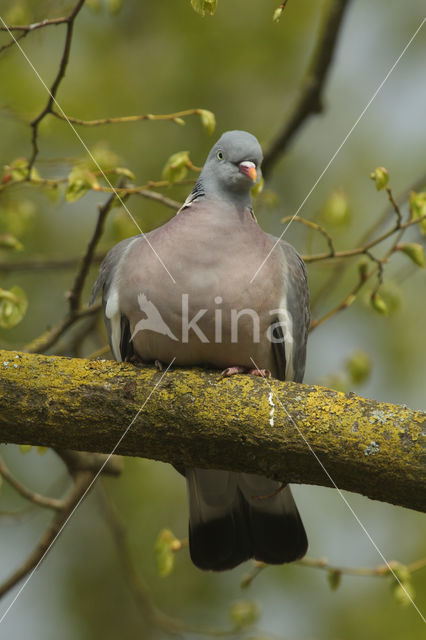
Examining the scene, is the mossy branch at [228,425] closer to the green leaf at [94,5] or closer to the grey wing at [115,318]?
the grey wing at [115,318]

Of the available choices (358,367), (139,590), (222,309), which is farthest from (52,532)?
(358,367)

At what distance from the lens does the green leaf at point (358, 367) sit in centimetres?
425

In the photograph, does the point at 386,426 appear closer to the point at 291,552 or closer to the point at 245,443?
the point at 245,443

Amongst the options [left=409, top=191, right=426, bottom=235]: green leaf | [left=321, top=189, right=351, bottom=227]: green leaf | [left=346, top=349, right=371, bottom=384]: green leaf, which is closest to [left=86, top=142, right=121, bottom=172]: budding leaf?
[left=321, top=189, right=351, bottom=227]: green leaf

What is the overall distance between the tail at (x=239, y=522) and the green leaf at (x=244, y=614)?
1.98 feet

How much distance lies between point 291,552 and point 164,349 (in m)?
1.09

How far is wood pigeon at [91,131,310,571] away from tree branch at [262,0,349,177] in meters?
1.17

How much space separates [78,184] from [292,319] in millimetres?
1011

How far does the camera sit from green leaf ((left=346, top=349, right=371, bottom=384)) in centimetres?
425

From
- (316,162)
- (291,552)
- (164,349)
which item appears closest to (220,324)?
(164,349)

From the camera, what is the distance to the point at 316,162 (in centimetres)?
689

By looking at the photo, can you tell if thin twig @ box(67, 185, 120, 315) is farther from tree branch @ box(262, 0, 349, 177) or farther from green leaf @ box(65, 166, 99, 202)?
tree branch @ box(262, 0, 349, 177)

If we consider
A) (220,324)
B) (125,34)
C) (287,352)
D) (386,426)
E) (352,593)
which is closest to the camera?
(386,426)

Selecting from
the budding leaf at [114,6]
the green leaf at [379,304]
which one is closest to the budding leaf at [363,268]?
the green leaf at [379,304]
